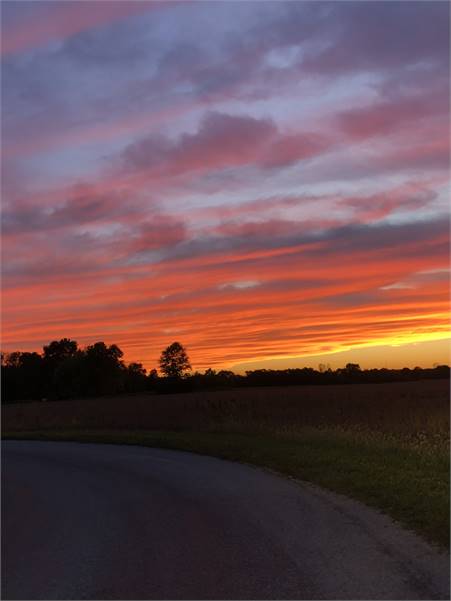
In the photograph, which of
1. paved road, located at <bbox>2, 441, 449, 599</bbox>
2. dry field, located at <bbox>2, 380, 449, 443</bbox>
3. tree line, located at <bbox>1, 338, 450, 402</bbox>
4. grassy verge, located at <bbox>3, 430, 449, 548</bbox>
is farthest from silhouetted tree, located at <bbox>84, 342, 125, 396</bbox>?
paved road, located at <bbox>2, 441, 449, 599</bbox>

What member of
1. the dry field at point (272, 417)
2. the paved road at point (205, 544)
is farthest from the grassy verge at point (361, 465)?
the dry field at point (272, 417)

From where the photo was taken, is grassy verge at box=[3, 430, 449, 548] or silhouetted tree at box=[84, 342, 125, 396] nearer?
grassy verge at box=[3, 430, 449, 548]

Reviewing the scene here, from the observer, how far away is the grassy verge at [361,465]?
32.1ft

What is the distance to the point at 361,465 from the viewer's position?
46.3 ft

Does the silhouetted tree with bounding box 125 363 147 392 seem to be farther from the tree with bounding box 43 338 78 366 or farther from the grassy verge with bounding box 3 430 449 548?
the grassy verge with bounding box 3 430 449 548

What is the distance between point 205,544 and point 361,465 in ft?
20.3

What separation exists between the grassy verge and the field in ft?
0.06

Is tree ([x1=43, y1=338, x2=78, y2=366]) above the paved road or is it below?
above

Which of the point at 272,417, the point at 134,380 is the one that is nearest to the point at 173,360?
the point at 134,380

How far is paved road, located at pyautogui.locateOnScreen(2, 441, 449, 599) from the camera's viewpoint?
6844 mm

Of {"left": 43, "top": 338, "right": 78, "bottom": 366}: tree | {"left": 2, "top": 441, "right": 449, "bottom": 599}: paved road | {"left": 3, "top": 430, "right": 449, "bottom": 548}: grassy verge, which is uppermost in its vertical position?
{"left": 43, "top": 338, "right": 78, "bottom": 366}: tree

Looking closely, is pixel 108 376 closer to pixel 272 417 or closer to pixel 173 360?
pixel 173 360

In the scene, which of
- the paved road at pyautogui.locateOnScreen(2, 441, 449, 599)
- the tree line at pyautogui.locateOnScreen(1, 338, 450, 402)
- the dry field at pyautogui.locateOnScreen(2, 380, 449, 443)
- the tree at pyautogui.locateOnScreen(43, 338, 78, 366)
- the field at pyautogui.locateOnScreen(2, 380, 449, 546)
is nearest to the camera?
the paved road at pyautogui.locateOnScreen(2, 441, 449, 599)

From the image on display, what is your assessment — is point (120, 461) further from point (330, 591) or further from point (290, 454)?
point (330, 591)
